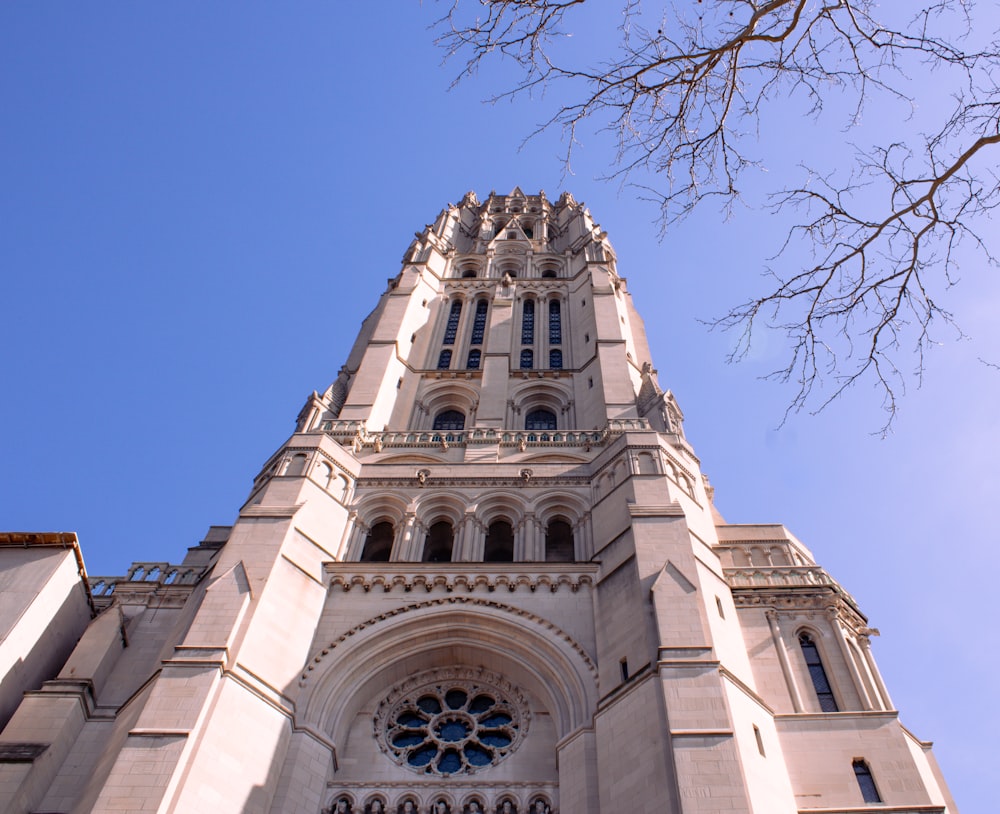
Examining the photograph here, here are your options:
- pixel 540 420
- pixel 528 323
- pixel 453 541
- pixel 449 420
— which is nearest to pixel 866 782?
pixel 453 541

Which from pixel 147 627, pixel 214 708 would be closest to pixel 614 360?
pixel 147 627

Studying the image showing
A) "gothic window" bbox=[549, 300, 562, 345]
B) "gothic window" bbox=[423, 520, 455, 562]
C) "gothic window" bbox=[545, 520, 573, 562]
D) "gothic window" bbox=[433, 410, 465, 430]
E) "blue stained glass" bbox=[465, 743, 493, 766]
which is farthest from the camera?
"gothic window" bbox=[549, 300, 562, 345]

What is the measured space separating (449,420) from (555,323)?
8.22m

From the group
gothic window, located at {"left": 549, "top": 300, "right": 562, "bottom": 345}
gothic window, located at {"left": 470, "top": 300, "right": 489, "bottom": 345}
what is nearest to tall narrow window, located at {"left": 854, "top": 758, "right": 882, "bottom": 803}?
gothic window, located at {"left": 549, "top": 300, "right": 562, "bottom": 345}

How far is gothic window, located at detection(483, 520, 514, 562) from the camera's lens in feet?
77.1

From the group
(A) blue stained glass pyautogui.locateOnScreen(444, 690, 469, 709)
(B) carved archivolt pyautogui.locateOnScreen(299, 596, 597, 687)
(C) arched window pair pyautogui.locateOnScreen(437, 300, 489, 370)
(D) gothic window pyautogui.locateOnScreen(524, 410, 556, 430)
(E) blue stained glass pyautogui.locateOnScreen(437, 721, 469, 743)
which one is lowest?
(E) blue stained glass pyautogui.locateOnScreen(437, 721, 469, 743)

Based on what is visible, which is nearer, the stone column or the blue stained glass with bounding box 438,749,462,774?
the blue stained glass with bounding box 438,749,462,774

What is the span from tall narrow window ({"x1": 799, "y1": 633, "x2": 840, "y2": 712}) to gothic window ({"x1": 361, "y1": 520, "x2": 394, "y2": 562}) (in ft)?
33.1

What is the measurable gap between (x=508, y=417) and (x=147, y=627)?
43.9 feet

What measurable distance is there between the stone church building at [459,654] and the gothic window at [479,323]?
10.1 meters

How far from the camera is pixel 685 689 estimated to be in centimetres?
1498

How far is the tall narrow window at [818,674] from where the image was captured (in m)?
17.5

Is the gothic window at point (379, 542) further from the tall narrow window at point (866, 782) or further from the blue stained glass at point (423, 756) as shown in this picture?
the tall narrow window at point (866, 782)

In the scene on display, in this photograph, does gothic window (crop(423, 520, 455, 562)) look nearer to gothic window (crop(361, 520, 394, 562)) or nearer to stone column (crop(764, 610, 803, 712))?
gothic window (crop(361, 520, 394, 562))
